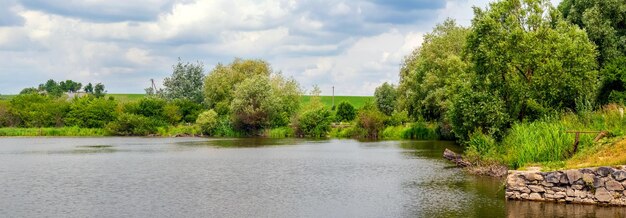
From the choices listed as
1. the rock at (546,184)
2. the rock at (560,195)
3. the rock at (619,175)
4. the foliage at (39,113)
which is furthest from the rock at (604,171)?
the foliage at (39,113)

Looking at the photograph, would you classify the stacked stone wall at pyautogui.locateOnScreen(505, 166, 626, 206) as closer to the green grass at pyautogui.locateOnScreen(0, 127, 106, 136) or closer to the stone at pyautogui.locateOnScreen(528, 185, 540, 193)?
the stone at pyautogui.locateOnScreen(528, 185, 540, 193)

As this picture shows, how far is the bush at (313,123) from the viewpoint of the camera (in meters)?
95.4

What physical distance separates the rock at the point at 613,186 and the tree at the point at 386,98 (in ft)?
309

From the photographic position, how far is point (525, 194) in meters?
26.2

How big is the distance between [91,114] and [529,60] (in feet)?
270

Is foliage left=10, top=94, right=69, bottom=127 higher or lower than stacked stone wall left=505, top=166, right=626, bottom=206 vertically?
higher

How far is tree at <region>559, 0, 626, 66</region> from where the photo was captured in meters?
51.9

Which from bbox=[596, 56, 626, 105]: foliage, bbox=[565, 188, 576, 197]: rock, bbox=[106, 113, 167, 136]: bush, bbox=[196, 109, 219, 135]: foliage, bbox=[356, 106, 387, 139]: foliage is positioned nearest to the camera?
bbox=[565, 188, 576, 197]: rock

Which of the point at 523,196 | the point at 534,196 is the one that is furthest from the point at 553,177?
the point at 523,196

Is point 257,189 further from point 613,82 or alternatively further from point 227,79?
point 227,79

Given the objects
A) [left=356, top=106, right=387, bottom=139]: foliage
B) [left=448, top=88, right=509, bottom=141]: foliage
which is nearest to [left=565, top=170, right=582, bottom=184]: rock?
[left=448, top=88, right=509, bottom=141]: foliage

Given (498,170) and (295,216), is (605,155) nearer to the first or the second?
(498,170)

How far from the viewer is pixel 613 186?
2442cm

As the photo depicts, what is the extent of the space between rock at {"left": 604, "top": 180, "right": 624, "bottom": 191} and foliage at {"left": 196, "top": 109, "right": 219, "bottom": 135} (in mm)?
78847
